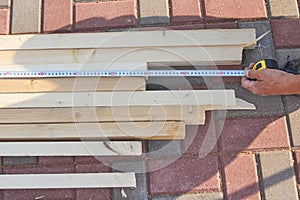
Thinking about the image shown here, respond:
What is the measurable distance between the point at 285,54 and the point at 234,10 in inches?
15.1

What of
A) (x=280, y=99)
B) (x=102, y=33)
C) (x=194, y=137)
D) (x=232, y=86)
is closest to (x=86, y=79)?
(x=102, y=33)

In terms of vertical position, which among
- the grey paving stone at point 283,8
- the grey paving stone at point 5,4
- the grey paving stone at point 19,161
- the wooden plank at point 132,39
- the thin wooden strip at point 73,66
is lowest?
the grey paving stone at point 19,161

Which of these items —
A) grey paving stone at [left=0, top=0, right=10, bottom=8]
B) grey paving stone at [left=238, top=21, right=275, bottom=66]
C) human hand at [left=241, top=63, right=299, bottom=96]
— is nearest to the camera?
human hand at [left=241, top=63, right=299, bottom=96]

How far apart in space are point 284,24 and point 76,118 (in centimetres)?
128

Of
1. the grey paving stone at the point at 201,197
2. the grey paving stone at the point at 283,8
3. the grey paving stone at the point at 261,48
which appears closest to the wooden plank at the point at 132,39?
the grey paving stone at the point at 261,48

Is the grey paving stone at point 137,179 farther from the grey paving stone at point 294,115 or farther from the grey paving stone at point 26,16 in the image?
the grey paving stone at point 26,16

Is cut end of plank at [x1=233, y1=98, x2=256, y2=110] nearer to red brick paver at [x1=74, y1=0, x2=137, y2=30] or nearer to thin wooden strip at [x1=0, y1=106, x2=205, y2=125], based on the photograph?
thin wooden strip at [x1=0, y1=106, x2=205, y2=125]

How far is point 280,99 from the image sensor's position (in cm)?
227

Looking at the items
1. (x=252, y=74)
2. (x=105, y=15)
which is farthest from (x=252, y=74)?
(x=105, y=15)

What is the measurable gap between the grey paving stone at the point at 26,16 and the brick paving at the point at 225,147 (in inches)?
0.5

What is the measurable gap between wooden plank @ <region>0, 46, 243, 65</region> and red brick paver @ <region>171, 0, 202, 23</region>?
25cm

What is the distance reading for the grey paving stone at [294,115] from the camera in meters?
2.21

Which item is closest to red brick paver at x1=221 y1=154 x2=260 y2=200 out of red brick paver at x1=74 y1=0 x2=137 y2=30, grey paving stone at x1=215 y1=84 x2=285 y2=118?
grey paving stone at x1=215 y1=84 x2=285 y2=118

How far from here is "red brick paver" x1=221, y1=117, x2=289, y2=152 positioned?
2199 mm
